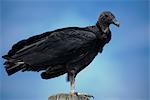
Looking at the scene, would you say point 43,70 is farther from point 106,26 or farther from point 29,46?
point 106,26

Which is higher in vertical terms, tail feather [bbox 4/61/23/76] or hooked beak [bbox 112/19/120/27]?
hooked beak [bbox 112/19/120/27]

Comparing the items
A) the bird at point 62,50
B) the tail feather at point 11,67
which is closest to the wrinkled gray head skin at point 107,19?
the bird at point 62,50

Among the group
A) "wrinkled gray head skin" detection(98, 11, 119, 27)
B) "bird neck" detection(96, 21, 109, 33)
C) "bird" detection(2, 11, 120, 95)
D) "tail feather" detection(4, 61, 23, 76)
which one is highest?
"wrinkled gray head skin" detection(98, 11, 119, 27)

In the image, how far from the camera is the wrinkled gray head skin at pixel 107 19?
6367mm

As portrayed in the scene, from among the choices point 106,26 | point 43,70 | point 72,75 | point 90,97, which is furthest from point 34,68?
point 106,26

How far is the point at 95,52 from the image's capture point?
6.36 m

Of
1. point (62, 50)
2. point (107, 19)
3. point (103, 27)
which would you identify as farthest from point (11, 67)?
point (107, 19)

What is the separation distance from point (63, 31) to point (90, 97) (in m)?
1.22

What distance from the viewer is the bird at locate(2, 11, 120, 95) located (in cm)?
596

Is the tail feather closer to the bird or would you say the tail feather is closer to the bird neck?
the bird

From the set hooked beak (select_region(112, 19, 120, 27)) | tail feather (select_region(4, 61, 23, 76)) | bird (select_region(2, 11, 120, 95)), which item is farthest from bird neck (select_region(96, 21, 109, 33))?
tail feather (select_region(4, 61, 23, 76))

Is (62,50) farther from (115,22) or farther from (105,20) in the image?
(115,22)

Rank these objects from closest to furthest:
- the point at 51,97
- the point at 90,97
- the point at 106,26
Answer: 1. the point at 51,97
2. the point at 90,97
3. the point at 106,26

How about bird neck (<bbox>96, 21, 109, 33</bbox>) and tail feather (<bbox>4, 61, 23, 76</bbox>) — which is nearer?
tail feather (<bbox>4, 61, 23, 76</bbox>)
